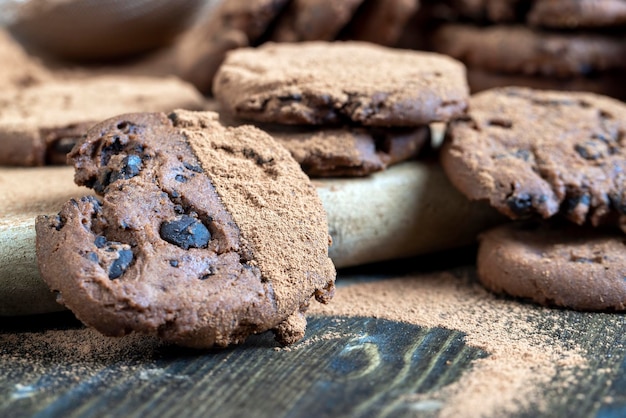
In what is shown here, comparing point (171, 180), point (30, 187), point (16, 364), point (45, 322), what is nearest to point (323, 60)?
point (171, 180)

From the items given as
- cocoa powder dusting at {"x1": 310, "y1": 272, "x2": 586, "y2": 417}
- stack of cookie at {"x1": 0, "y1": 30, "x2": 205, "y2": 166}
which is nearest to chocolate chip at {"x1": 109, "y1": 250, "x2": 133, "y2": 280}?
cocoa powder dusting at {"x1": 310, "y1": 272, "x2": 586, "y2": 417}

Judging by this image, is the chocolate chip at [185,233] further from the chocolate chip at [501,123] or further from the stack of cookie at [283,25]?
the stack of cookie at [283,25]

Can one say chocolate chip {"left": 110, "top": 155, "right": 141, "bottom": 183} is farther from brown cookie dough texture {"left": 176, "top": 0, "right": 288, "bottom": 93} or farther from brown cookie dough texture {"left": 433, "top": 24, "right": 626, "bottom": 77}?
brown cookie dough texture {"left": 433, "top": 24, "right": 626, "bottom": 77}

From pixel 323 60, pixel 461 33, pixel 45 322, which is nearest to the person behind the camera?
Answer: pixel 45 322

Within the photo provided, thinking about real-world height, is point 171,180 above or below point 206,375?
above

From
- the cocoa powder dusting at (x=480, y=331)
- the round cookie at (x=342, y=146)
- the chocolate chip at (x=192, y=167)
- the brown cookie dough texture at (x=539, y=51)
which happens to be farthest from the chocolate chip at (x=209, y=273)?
the brown cookie dough texture at (x=539, y=51)

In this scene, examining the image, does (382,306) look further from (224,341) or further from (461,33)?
(461,33)

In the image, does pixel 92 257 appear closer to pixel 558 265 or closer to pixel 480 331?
pixel 480 331
